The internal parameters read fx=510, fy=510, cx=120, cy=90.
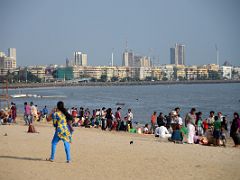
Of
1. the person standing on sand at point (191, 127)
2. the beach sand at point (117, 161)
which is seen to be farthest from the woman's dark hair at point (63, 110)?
the person standing on sand at point (191, 127)

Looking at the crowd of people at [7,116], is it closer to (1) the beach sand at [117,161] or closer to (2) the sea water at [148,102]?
(1) the beach sand at [117,161]

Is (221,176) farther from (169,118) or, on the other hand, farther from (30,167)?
(169,118)

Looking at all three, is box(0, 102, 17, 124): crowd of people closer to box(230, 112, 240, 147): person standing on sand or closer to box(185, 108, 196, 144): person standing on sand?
box(185, 108, 196, 144): person standing on sand

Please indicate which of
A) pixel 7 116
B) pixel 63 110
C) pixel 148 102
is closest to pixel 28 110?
pixel 7 116

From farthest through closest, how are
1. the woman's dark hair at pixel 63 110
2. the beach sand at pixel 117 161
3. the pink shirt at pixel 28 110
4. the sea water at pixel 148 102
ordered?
1. the sea water at pixel 148 102
2. the pink shirt at pixel 28 110
3. the woman's dark hair at pixel 63 110
4. the beach sand at pixel 117 161

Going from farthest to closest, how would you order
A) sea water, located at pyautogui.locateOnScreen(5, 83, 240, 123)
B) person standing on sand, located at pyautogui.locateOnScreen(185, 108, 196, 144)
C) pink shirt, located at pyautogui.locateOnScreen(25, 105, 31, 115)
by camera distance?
sea water, located at pyautogui.locateOnScreen(5, 83, 240, 123) → pink shirt, located at pyautogui.locateOnScreen(25, 105, 31, 115) → person standing on sand, located at pyautogui.locateOnScreen(185, 108, 196, 144)

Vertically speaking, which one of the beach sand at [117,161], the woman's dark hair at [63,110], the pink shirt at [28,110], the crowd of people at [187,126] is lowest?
the beach sand at [117,161]

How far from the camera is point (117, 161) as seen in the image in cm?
954

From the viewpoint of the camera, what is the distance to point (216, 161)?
9.60m

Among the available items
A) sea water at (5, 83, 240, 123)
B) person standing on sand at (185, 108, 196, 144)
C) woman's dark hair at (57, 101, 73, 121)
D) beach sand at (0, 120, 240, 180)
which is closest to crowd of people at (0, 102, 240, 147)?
person standing on sand at (185, 108, 196, 144)

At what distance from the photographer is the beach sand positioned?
326 inches

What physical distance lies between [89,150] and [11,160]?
195 cm

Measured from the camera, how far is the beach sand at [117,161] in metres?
8.29

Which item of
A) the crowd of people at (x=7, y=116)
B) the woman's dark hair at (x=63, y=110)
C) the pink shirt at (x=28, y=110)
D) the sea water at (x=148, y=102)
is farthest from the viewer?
the sea water at (x=148, y=102)
